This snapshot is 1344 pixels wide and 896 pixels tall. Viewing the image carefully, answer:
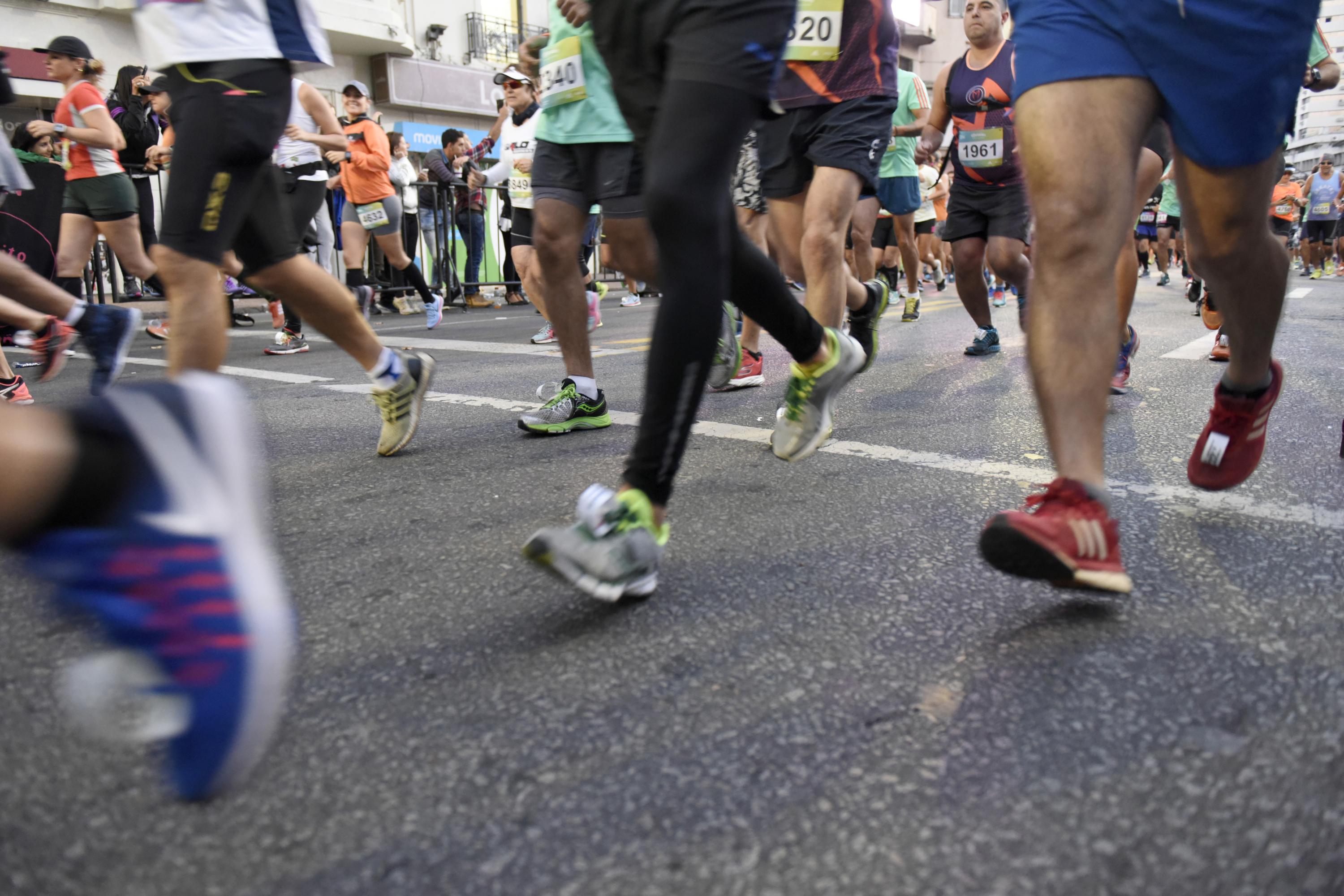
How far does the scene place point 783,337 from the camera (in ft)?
7.15

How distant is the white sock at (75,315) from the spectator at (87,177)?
1.97m

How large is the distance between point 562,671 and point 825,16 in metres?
2.88

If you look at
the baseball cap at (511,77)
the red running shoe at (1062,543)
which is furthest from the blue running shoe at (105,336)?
the red running shoe at (1062,543)

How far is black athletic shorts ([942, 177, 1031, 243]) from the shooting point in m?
4.84

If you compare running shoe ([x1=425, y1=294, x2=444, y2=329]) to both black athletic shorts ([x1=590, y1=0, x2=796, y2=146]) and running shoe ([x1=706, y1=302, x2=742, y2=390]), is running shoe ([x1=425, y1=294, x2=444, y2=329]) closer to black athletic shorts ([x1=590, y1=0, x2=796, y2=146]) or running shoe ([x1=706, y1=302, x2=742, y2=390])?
running shoe ([x1=706, y1=302, x2=742, y2=390])

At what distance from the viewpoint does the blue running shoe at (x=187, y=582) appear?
91cm

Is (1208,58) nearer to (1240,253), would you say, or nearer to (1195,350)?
(1240,253)

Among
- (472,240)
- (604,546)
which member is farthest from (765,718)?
(472,240)

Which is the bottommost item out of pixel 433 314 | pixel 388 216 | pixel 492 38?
pixel 433 314

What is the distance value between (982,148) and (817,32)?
165 cm

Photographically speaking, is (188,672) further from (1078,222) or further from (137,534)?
(1078,222)

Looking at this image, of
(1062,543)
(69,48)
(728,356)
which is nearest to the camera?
(1062,543)

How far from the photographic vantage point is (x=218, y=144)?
8.34ft

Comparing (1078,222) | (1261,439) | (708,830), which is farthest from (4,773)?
(1261,439)
